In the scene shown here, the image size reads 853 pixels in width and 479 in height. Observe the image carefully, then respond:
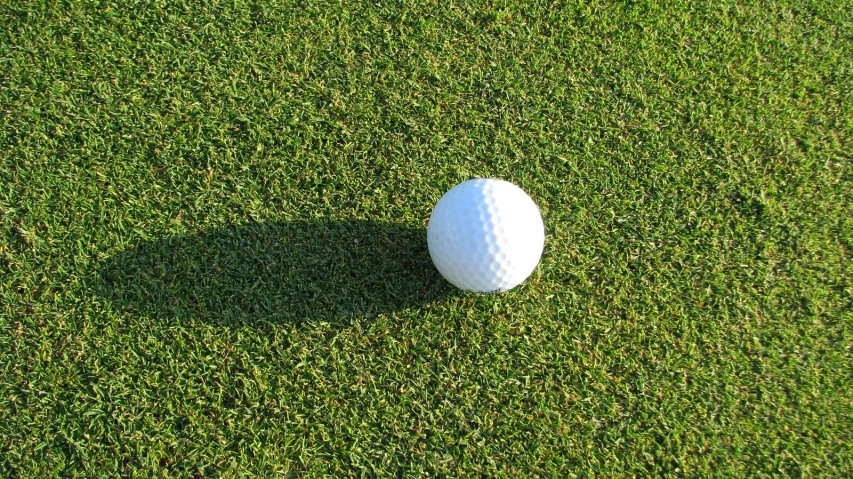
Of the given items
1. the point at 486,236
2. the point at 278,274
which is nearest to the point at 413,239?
the point at 486,236

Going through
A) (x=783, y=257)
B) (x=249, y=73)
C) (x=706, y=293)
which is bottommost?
(x=249, y=73)

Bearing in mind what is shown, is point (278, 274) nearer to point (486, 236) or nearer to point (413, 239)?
point (413, 239)

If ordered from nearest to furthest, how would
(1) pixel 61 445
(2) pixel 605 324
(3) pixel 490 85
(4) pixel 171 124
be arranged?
(1) pixel 61 445
(2) pixel 605 324
(4) pixel 171 124
(3) pixel 490 85

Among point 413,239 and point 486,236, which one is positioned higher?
point 486,236

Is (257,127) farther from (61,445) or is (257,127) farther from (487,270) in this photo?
(61,445)

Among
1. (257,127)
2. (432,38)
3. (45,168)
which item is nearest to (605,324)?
(432,38)

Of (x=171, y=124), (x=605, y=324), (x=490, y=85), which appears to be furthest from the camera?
(x=490, y=85)
